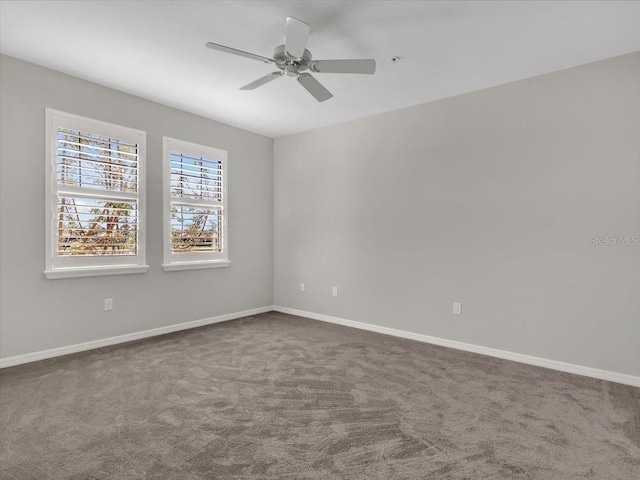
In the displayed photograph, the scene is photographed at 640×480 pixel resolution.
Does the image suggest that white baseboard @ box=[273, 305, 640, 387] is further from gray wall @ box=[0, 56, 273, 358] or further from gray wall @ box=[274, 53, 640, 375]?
gray wall @ box=[0, 56, 273, 358]

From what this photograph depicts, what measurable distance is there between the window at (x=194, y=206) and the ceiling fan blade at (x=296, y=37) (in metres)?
2.45

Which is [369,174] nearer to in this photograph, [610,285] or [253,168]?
[253,168]

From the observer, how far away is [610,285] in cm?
291

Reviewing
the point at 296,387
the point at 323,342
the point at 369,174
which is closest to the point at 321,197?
the point at 369,174

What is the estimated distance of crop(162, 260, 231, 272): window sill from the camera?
417 cm

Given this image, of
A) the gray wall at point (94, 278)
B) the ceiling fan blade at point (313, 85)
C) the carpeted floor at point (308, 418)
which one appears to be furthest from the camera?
the gray wall at point (94, 278)

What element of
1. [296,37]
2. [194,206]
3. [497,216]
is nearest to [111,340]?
[194,206]

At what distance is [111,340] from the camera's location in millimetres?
3695

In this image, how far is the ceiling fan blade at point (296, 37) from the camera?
2.08 metres

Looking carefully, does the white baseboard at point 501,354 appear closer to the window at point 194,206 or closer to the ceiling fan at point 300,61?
the window at point 194,206

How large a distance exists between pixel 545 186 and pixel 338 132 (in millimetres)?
2539

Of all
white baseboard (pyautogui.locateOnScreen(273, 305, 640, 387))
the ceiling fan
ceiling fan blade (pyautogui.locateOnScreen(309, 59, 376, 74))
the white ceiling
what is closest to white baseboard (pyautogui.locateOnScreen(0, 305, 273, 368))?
white baseboard (pyautogui.locateOnScreen(273, 305, 640, 387))

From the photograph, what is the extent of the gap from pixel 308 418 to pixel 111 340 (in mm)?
2572

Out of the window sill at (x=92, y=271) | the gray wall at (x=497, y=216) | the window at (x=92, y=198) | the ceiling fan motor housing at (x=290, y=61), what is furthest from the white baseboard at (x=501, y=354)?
the ceiling fan motor housing at (x=290, y=61)
